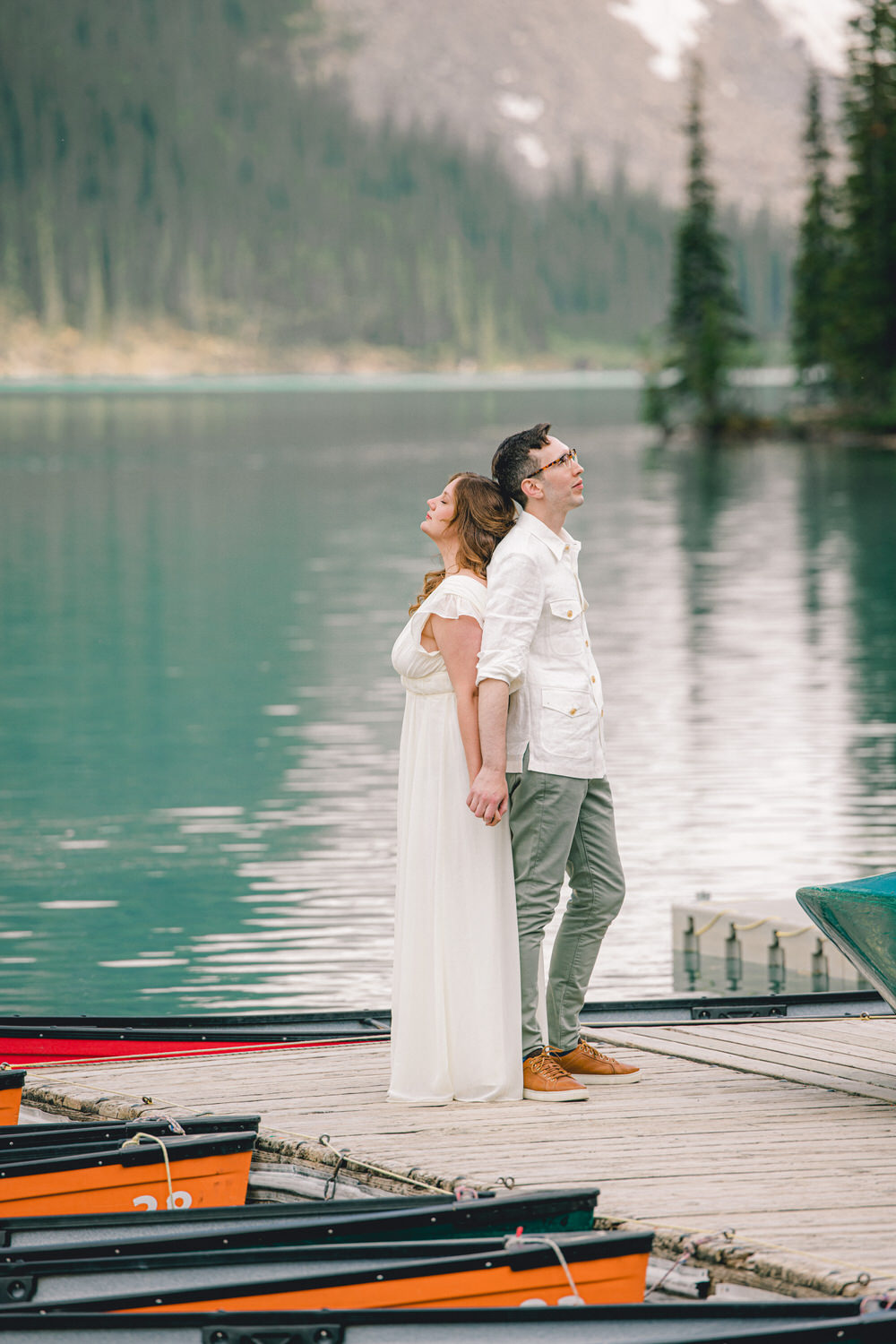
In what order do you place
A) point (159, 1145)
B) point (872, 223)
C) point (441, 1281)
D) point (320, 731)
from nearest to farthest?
point (441, 1281)
point (159, 1145)
point (320, 731)
point (872, 223)

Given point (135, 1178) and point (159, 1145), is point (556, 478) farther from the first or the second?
point (135, 1178)

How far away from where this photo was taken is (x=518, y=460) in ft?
22.2

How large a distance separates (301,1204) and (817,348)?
95.9m

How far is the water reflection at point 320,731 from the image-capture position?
46.9ft

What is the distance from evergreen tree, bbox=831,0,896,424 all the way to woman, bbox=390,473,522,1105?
8491cm

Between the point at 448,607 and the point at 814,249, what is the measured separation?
9753 centimetres

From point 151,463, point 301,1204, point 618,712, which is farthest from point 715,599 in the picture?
point 151,463

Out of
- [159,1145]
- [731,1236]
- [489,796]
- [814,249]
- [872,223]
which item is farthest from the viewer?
[814,249]

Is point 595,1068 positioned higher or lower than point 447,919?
lower

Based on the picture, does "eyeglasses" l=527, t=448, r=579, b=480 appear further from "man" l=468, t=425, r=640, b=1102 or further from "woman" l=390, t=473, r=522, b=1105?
"woman" l=390, t=473, r=522, b=1105

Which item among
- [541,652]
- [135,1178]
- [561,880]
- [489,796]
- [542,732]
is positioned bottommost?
[135,1178]

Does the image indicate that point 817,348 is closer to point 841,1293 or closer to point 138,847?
point 138,847

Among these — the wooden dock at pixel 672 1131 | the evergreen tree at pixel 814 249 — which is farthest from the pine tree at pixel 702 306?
the wooden dock at pixel 672 1131

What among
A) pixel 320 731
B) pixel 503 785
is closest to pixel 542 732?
pixel 503 785
